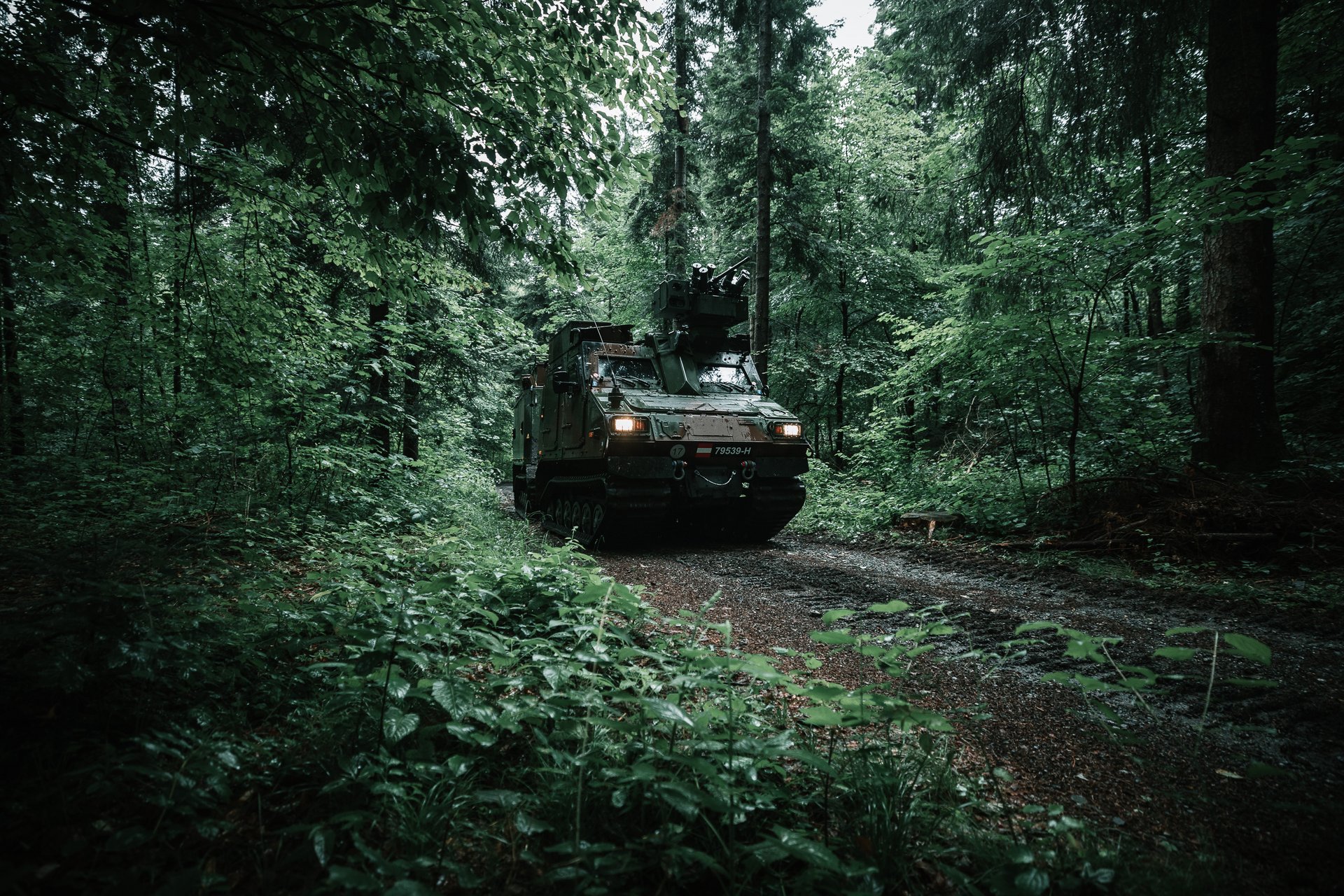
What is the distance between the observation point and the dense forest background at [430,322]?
5.86 feet

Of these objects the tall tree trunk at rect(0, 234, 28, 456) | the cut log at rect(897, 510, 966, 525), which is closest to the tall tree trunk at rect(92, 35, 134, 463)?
the tall tree trunk at rect(0, 234, 28, 456)

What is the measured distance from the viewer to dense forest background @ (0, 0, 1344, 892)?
1.79 meters

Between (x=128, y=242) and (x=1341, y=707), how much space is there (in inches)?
367

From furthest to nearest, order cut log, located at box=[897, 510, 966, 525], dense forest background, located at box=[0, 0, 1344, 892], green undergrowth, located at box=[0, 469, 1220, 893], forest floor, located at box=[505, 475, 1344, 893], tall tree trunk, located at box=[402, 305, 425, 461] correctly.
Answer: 1. tall tree trunk, located at box=[402, 305, 425, 461]
2. cut log, located at box=[897, 510, 966, 525]
3. dense forest background, located at box=[0, 0, 1344, 892]
4. forest floor, located at box=[505, 475, 1344, 893]
5. green undergrowth, located at box=[0, 469, 1220, 893]

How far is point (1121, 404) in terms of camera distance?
24.9 feet

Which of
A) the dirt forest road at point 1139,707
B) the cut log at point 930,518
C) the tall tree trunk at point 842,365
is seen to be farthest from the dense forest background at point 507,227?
the tall tree trunk at point 842,365

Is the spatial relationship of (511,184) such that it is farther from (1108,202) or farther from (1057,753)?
(1108,202)

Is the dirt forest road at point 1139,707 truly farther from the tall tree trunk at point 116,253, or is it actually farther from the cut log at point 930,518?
the tall tree trunk at point 116,253

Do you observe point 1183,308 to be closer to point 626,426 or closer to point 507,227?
point 626,426

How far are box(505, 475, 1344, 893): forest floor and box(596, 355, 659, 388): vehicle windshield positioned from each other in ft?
12.4

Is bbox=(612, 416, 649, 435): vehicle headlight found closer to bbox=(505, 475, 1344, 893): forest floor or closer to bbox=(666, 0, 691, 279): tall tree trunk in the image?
bbox=(505, 475, 1344, 893): forest floor

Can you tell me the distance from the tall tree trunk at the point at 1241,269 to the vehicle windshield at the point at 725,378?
17.0 ft

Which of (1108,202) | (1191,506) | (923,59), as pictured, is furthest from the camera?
(1108,202)

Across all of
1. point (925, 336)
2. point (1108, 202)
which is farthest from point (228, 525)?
point (1108, 202)
